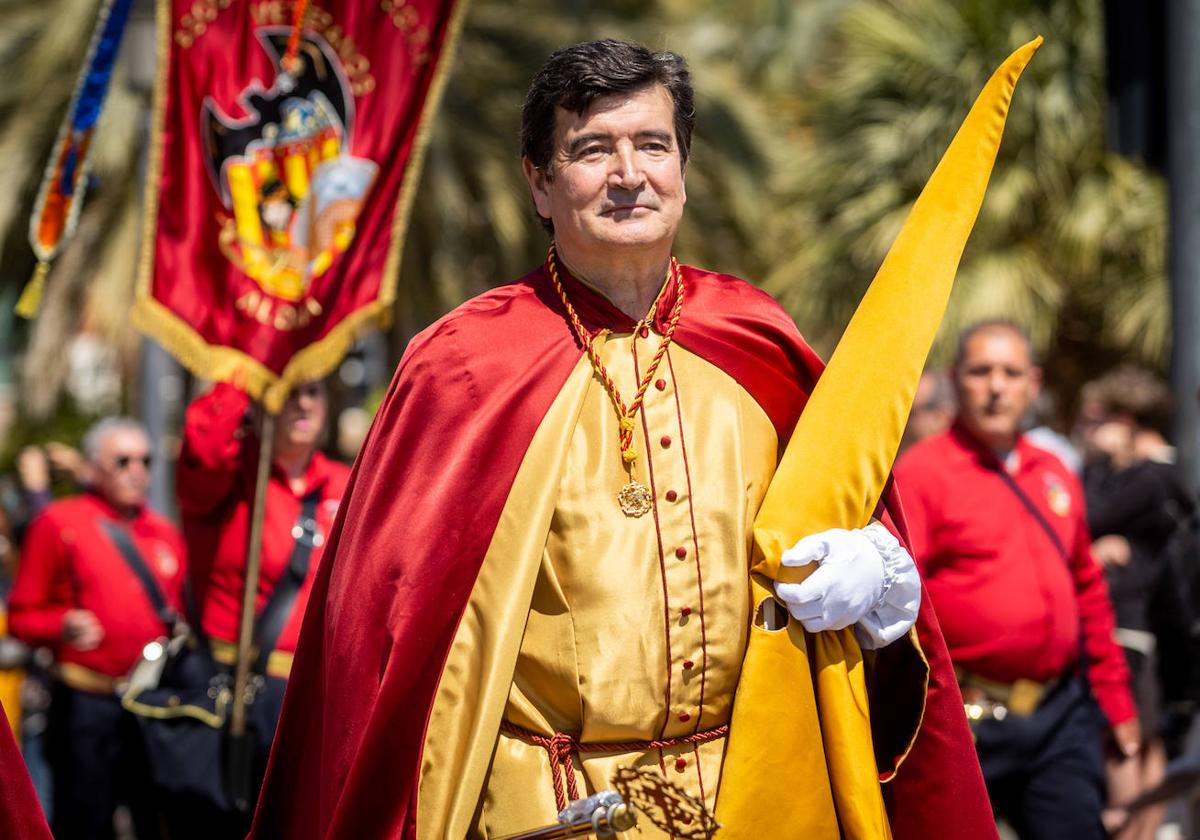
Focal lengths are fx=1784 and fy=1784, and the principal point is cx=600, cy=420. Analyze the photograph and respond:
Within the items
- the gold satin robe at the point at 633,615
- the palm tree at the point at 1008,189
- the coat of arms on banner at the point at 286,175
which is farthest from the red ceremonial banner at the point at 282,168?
the palm tree at the point at 1008,189

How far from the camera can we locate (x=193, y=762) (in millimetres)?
5555

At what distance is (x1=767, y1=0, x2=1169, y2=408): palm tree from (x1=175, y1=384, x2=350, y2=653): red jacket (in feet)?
32.8

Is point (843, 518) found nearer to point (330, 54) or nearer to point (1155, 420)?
point (330, 54)

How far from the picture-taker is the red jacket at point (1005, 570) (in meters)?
5.36

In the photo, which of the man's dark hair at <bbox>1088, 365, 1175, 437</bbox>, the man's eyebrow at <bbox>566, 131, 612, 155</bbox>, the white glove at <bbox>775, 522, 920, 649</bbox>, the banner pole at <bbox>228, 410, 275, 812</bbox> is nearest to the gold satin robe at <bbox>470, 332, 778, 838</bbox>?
Result: the white glove at <bbox>775, 522, 920, 649</bbox>

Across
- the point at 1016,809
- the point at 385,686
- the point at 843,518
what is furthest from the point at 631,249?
the point at 1016,809

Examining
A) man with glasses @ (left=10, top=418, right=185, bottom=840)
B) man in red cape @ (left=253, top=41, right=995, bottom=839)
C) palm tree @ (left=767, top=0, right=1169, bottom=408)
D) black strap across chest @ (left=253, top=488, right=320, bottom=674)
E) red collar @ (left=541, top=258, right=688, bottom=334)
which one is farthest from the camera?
palm tree @ (left=767, top=0, right=1169, bottom=408)

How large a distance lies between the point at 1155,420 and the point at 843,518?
4.80m

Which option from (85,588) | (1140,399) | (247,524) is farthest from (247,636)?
(1140,399)

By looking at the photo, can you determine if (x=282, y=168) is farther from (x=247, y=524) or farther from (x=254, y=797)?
(x=254, y=797)

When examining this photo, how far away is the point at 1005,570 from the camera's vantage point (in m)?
5.37

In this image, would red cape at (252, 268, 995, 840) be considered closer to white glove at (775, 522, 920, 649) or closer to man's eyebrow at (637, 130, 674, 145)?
white glove at (775, 522, 920, 649)

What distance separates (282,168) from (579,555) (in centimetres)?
280

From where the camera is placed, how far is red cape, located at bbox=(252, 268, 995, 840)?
130 inches
